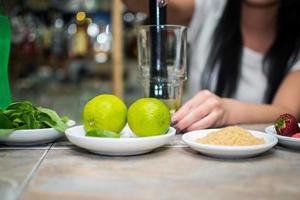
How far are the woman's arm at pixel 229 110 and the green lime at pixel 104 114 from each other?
0.15 metres

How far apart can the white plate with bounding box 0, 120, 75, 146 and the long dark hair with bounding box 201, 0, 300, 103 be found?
2.63 ft

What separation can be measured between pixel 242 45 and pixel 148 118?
848 millimetres

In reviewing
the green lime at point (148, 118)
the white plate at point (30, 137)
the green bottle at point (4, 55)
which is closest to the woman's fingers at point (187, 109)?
the green lime at point (148, 118)

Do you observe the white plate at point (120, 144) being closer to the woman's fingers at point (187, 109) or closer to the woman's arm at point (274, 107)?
the woman's fingers at point (187, 109)

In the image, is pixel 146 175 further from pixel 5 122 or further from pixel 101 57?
pixel 101 57

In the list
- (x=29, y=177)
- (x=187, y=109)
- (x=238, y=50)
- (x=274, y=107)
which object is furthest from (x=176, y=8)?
(x=29, y=177)

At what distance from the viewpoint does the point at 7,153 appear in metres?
0.74

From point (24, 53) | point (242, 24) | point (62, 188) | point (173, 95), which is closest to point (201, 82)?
point (242, 24)

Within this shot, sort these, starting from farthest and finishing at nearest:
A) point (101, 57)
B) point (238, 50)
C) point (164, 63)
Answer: point (101, 57), point (238, 50), point (164, 63)

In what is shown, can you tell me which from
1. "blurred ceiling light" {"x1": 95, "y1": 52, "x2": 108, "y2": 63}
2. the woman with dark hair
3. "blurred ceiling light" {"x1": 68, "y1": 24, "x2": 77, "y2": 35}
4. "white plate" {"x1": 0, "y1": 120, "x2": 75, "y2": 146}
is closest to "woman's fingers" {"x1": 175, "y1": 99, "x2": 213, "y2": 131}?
"white plate" {"x1": 0, "y1": 120, "x2": 75, "y2": 146}

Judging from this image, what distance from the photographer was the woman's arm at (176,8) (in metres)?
1.46

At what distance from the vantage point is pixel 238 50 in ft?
4.89

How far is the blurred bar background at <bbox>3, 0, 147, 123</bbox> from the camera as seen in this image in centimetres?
240

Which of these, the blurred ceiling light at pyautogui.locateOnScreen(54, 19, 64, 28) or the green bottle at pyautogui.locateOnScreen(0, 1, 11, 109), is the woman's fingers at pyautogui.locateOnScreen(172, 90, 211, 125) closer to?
the green bottle at pyautogui.locateOnScreen(0, 1, 11, 109)
